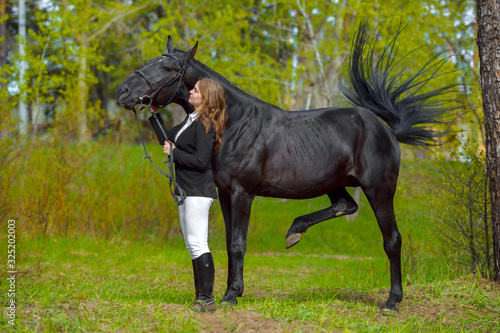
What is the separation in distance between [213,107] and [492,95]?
3227 mm

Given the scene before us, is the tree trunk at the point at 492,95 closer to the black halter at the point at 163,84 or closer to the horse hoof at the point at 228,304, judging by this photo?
the horse hoof at the point at 228,304

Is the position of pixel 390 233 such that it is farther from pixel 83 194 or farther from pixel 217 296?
pixel 83 194

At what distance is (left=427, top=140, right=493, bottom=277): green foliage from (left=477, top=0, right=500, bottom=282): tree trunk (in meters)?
0.41

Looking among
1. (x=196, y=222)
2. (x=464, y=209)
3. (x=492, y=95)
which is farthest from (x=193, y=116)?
(x=464, y=209)

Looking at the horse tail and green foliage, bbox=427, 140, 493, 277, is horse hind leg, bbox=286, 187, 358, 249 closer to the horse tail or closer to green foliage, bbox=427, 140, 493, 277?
the horse tail

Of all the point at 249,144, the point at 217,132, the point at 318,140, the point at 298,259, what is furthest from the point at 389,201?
the point at 298,259

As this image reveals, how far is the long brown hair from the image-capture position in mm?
4066

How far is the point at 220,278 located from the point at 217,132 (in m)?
3.55

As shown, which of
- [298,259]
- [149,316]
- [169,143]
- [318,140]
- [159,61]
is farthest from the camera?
[298,259]

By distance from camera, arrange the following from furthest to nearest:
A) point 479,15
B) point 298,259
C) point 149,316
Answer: point 298,259, point 479,15, point 149,316

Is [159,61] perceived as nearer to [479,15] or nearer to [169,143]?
[169,143]

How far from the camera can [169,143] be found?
4.03m

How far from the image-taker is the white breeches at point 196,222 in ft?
13.2

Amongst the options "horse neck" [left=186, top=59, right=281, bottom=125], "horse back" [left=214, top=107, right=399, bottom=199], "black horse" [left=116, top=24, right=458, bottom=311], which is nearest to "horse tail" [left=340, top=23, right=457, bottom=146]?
"black horse" [left=116, top=24, right=458, bottom=311]
